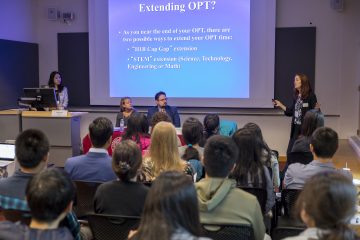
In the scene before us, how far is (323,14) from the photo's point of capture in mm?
6539

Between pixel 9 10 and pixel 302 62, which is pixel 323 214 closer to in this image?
pixel 302 62

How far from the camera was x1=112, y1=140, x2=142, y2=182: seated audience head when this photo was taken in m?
2.22

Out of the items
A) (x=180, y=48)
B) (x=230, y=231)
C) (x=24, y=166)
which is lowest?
(x=230, y=231)

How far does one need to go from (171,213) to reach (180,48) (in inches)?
225

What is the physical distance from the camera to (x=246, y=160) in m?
2.72

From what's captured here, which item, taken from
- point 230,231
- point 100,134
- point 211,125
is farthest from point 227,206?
point 211,125

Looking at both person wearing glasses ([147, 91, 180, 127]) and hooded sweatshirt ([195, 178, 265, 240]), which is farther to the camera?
person wearing glasses ([147, 91, 180, 127])

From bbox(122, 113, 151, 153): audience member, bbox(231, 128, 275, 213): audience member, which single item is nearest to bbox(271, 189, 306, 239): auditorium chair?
bbox(231, 128, 275, 213): audience member

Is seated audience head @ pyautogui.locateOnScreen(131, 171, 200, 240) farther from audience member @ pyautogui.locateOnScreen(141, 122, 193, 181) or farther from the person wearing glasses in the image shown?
the person wearing glasses

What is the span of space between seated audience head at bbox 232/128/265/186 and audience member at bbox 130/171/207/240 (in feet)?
4.44

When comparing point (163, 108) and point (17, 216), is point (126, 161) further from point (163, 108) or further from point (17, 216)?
point (163, 108)

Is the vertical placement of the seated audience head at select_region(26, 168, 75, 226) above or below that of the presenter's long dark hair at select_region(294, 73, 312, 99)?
below

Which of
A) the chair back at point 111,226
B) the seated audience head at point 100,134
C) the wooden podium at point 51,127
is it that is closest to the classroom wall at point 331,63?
the wooden podium at point 51,127

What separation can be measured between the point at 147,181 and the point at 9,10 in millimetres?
5550
